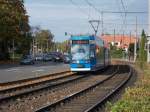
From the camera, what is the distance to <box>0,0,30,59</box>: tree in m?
86.0

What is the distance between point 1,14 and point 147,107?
74446mm

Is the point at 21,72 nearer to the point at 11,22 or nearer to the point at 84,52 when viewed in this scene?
the point at 84,52

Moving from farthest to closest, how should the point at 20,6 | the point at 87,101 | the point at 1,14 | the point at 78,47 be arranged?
the point at 20,6
the point at 1,14
the point at 78,47
the point at 87,101

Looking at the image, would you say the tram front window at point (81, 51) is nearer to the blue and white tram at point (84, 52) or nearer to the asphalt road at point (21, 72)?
the blue and white tram at point (84, 52)

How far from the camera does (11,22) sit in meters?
87.4

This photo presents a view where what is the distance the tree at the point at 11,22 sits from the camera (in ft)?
282

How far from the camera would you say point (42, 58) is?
111 meters

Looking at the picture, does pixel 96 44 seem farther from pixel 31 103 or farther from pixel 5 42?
pixel 5 42

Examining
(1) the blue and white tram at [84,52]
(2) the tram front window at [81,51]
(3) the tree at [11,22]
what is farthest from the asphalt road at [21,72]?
(3) the tree at [11,22]

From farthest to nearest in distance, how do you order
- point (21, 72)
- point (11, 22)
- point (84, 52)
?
point (11, 22)
point (21, 72)
point (84, 52)

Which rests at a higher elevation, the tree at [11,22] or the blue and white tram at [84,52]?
the tree at [11,22]

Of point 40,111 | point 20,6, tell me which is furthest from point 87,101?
point 20,6

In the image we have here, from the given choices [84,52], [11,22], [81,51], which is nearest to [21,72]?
[81,51]

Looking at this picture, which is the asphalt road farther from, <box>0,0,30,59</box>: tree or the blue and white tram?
<box>0,0,30,59</box>: tree
